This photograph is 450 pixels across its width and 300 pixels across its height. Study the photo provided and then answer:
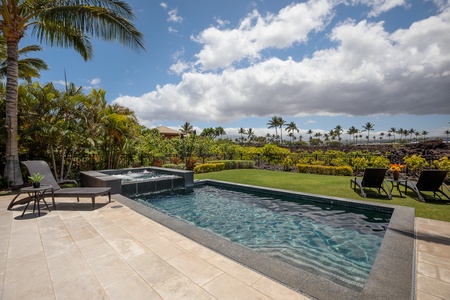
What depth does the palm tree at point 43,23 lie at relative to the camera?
23.1 ft

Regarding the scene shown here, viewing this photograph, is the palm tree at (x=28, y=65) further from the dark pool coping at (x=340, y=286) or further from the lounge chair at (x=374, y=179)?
the lounge chair at (x=374, y=179)

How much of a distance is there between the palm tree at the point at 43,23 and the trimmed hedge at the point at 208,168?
9.03 metres

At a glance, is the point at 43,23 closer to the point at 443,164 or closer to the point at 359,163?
the point at 359,163

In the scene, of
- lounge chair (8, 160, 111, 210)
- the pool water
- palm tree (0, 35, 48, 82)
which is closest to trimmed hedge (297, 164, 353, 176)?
the pool water

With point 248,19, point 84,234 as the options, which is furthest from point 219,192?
point 248,19

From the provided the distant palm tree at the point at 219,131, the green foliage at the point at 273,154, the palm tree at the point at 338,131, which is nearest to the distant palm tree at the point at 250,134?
the distant palm tree at the point at 219,131

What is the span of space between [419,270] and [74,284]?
429cm

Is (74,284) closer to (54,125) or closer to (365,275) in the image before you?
(365,275)

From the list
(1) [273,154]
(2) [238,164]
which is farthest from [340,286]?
(1) [273,154]

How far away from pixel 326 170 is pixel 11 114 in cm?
1539

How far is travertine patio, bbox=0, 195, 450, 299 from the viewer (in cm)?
215

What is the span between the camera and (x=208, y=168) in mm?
15211

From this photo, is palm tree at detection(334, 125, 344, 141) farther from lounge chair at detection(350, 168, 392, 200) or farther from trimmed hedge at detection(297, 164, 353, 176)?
lounge chair at detection(350, 168, 392, 200)

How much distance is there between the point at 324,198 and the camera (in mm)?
6719
